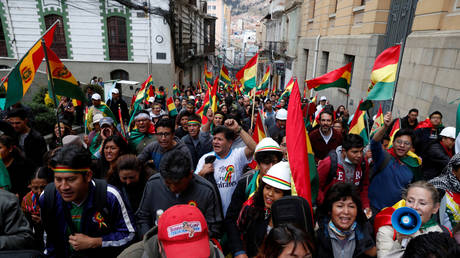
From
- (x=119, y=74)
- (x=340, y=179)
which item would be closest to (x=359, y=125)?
(x=340, y=179)

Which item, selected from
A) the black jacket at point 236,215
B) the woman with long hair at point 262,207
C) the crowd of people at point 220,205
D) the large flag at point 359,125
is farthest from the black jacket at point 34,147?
the large flag at point 359,125

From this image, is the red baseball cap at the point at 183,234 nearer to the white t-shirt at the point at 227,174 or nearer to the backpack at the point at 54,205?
the backpack at the point at 54,205

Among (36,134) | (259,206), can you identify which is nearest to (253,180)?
(259,206)

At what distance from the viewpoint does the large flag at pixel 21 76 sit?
11.5 feet

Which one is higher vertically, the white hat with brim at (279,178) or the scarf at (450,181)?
the white hat with brim at (279,178)

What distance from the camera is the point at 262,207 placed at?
2209mm

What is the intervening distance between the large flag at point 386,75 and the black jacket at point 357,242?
9.85 ft

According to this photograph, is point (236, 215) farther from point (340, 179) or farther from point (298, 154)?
point (340, 179)

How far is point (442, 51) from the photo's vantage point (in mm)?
5824

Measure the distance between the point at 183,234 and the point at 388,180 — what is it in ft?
9.14

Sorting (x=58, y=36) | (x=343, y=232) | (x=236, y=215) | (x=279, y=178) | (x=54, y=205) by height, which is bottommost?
(x=236, y=215)

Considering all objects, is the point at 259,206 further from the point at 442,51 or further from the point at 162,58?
the point at 162,58

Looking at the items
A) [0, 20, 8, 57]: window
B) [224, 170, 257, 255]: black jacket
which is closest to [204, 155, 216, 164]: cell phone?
[224, 170, 257, 255]: black jacket

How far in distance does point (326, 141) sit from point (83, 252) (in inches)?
146
